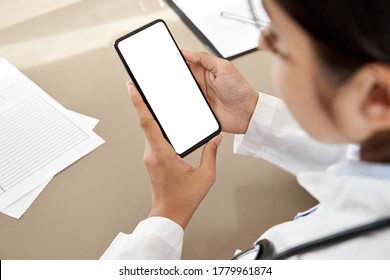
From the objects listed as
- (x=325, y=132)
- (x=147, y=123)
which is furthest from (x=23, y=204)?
(x=325, y=132)

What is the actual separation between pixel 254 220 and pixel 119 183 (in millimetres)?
232

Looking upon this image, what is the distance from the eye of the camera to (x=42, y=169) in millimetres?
756

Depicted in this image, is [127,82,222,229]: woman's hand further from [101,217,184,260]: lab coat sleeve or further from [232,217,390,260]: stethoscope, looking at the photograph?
[232,217,390,260]: stethoscope

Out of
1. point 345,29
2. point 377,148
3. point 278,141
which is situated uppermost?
point 345,29

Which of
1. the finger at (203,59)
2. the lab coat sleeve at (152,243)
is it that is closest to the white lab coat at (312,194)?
the lab coat sleeve at (152,243)

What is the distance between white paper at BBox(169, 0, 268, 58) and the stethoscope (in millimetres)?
495

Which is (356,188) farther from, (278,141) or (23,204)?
(23,204)

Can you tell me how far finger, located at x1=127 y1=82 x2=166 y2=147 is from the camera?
26.6 inches

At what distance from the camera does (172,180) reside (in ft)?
2.18

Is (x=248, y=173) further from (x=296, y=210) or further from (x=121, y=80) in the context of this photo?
(x=121, y=80)

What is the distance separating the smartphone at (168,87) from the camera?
0.73 meters

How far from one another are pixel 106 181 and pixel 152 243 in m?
0.18

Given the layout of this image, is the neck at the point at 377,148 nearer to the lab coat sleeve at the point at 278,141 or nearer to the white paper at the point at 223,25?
the lab coat sleeve at the point at 278,141

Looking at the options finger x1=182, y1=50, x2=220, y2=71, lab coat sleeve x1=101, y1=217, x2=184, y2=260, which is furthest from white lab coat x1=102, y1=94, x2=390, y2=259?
finger x1=182, y1=50, x2=220, y2=71
